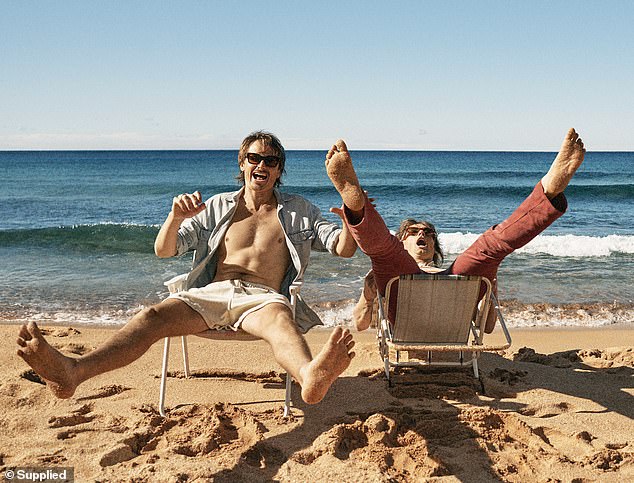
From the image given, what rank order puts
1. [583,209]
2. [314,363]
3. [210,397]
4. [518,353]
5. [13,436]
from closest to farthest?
[314,363] < [13,436] < [210,397] < [518,353] < [583,209]

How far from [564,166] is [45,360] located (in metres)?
3.16

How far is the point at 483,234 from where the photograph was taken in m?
4.27

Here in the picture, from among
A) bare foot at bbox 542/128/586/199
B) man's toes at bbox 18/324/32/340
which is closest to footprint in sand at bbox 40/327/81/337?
man's toes at bbox 18/324/32/340

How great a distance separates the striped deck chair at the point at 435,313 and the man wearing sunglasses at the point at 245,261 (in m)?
0.50

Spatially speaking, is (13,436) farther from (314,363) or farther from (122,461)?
(314,363)

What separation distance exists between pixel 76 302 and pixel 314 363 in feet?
19.3

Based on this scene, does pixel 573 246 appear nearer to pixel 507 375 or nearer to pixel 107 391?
pixel 507 375

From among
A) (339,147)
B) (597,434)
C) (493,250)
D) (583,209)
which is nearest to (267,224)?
(339,147)

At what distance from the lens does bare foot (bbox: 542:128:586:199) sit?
3.97m

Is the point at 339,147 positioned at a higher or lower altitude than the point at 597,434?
higher

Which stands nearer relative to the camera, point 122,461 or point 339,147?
point 122,461

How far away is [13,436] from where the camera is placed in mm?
3773

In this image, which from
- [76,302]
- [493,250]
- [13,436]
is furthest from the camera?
[76,302]

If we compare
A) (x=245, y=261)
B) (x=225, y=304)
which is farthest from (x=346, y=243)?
(x=225, y=304)
